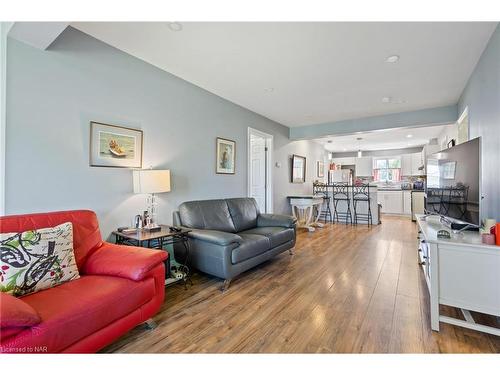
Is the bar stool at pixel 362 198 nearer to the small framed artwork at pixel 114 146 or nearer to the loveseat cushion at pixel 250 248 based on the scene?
the loveseat cushion at pixel 250 248

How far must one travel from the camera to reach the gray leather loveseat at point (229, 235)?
252 cm

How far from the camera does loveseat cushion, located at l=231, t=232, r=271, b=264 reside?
2555 millimetres

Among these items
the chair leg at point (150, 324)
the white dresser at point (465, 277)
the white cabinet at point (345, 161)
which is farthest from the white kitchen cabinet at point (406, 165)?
the chair leg at point (150, 324)

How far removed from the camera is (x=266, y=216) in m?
3.81

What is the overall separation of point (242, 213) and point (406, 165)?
24.7 ft

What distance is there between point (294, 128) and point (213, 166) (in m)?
2.94

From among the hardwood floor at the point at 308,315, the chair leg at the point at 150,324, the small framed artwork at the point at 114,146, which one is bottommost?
the hardwood floor at the point at 308,315

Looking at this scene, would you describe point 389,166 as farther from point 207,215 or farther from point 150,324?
point 150,324

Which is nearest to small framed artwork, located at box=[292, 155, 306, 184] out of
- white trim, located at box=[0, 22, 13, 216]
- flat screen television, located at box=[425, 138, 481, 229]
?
flat screen television, located at box=[425, 138, 481, 229]

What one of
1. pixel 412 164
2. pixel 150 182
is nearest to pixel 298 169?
pixel 150 182

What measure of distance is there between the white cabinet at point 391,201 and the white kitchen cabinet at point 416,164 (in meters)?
1.04

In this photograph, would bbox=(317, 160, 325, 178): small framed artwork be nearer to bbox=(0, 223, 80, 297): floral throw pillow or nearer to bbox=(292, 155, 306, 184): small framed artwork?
bbox=(292, 155, 306, 184): small framed artwork

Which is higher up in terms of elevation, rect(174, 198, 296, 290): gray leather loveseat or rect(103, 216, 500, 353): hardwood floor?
rect(174, 198, 296, 290): gray leather loveseat

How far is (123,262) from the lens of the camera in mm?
1732
